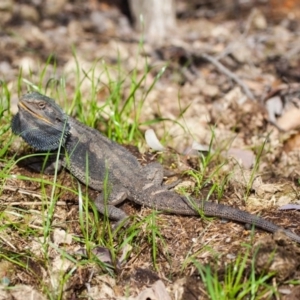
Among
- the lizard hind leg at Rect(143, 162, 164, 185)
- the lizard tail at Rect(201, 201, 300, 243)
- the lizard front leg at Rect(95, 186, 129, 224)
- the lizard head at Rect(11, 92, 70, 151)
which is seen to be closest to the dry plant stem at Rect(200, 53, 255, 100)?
the lizard hind leg at Rect(143, 162, 164, 185)

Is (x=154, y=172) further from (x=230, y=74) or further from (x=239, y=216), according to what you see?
(x=230, y=74)

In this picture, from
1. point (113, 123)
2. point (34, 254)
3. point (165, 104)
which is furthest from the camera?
point (165, 104)

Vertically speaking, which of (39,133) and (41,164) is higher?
(39,133)

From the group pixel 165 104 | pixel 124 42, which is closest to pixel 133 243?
pixel 165 104

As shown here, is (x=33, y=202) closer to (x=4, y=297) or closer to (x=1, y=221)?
(x=1, y=221)

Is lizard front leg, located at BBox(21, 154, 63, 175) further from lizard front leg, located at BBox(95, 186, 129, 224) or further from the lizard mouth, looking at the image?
lizard front leg, located at BBox(95, 186, 129, 224)

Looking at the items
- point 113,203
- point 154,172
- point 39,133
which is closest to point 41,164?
point 39,133
